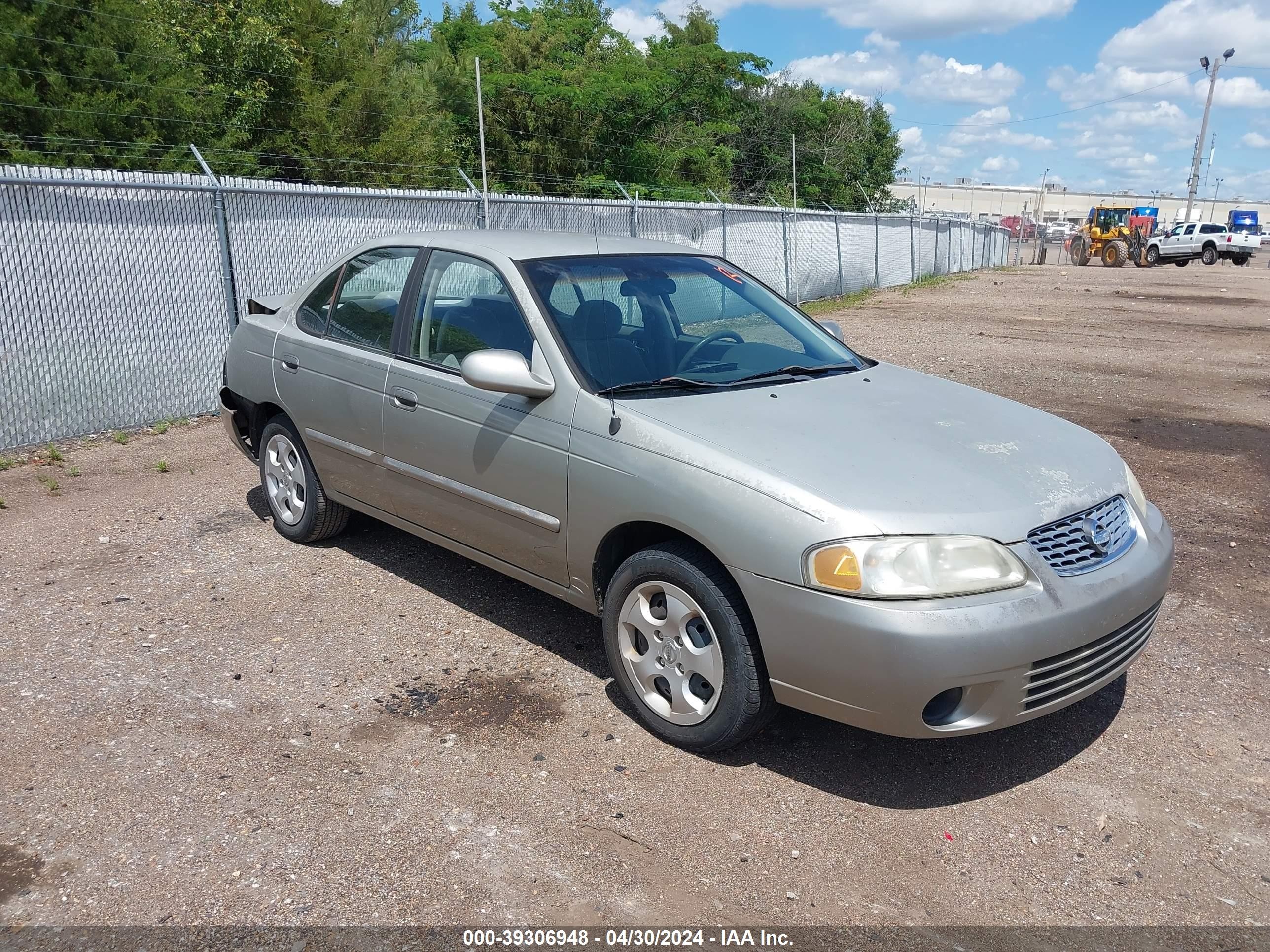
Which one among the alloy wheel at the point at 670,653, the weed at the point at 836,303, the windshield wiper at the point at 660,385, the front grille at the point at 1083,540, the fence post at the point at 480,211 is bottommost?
the alloy wheel at the point at 670,653

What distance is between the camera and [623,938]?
8.82 feet

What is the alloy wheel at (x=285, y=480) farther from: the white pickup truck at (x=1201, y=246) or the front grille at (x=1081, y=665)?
the white pickup truck at (x=1201, y=246)

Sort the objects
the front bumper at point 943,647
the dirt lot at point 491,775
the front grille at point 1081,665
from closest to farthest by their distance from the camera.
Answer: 1. the dirt lot at point 491,775
2. the front bumper at point 943,647
3. the front grille at point 1081,665

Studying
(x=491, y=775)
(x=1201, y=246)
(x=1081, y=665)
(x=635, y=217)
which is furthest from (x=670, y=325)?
(x=1201, y=246)

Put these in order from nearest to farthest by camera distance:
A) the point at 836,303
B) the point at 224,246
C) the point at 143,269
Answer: the point at 143,269 → the point at 224,246 → the point at 836,303

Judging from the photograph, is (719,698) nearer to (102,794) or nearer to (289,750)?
(289,750)

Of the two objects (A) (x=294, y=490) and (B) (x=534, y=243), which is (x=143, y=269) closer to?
(A) (x=294, y=490)

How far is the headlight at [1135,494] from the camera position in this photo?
3.77 meters

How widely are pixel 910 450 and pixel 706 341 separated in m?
1.13

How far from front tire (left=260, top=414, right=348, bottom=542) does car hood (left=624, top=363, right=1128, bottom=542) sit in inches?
93.2

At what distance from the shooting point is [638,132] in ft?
94.4

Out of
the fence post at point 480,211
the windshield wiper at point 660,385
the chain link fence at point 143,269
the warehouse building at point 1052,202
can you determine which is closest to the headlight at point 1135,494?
the windshield wiper at point 660,385

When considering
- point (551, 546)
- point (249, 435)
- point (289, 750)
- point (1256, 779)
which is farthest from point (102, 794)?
point (1256, 779)

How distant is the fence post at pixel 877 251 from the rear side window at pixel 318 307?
1972 centimetres
